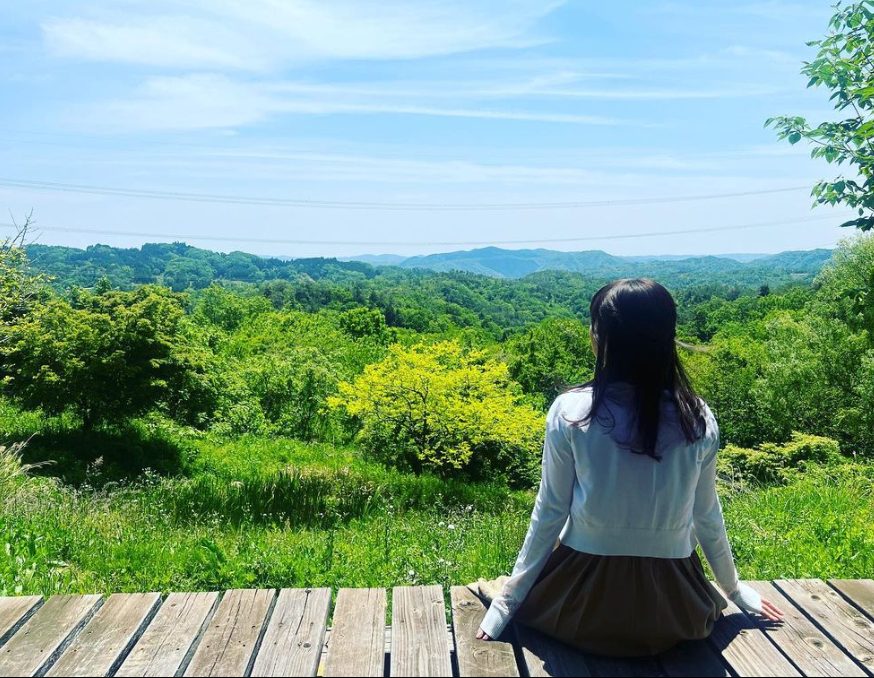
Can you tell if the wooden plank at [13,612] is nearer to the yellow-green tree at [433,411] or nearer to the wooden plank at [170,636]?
the wooden plank at [170,636]

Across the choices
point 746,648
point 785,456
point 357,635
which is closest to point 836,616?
point 746,648

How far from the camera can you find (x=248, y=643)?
232 centimetres

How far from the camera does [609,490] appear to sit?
2.20 m

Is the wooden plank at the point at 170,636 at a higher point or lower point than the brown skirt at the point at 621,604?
lower

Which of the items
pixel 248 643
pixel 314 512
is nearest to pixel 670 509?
pixel 248 643

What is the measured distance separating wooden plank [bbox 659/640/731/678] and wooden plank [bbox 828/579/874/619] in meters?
0.86

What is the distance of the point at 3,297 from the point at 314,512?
929 cm

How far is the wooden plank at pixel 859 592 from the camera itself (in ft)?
8.93

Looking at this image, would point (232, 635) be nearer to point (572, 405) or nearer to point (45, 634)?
point (45, 634)

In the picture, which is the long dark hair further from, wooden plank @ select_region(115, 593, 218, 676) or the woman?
wooden plank @ select_region(115, 593, 218, 676)

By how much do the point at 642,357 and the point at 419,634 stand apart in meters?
1.20

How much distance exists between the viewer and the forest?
164 inches

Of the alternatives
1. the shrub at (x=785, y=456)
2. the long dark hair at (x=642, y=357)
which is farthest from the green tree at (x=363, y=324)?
the long dark hair at (x=642, y=357)

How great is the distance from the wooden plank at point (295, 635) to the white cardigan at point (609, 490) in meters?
0.58
